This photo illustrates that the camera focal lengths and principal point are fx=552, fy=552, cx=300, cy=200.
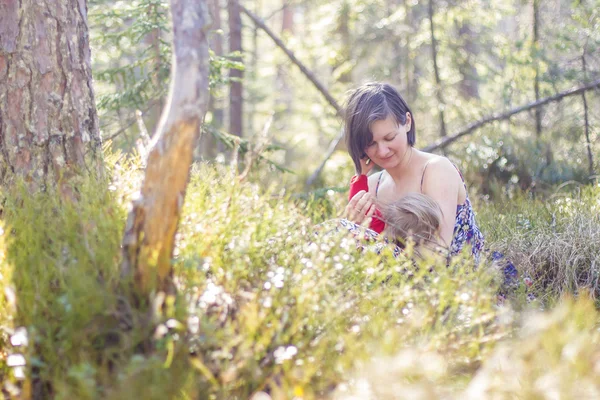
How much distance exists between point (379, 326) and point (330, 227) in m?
1.01

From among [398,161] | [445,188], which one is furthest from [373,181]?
[445,188]

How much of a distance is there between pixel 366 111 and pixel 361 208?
0.66 m

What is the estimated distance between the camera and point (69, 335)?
6.99 ft

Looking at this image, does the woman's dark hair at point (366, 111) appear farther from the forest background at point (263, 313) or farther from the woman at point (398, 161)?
the forest background at point (263, 313)

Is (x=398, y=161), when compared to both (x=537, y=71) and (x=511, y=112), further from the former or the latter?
(x=537, y=71)

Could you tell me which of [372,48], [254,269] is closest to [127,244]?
[254,269]

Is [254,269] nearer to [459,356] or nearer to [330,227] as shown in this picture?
[330,227]

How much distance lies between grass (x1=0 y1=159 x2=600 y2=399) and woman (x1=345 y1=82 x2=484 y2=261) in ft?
2.34

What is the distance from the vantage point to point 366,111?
3.68 metres

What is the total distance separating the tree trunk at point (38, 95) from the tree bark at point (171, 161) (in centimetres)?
111

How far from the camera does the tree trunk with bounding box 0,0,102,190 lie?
3209 mm

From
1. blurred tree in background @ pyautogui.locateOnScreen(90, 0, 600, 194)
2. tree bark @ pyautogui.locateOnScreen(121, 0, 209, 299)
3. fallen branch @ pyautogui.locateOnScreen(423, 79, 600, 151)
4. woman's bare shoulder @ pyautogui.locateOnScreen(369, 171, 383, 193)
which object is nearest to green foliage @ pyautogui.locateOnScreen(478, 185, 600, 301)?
woman's bare shoulder @ pyautogui.locateOnScreen(369, 171, 383, 193)

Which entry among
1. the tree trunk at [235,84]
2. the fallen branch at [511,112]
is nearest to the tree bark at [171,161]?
the fallen branch at [511,112]

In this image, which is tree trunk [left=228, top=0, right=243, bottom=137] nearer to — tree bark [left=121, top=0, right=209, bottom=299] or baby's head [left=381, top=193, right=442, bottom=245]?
baby's head [left=381, top=193, right=442, bottom=245]
